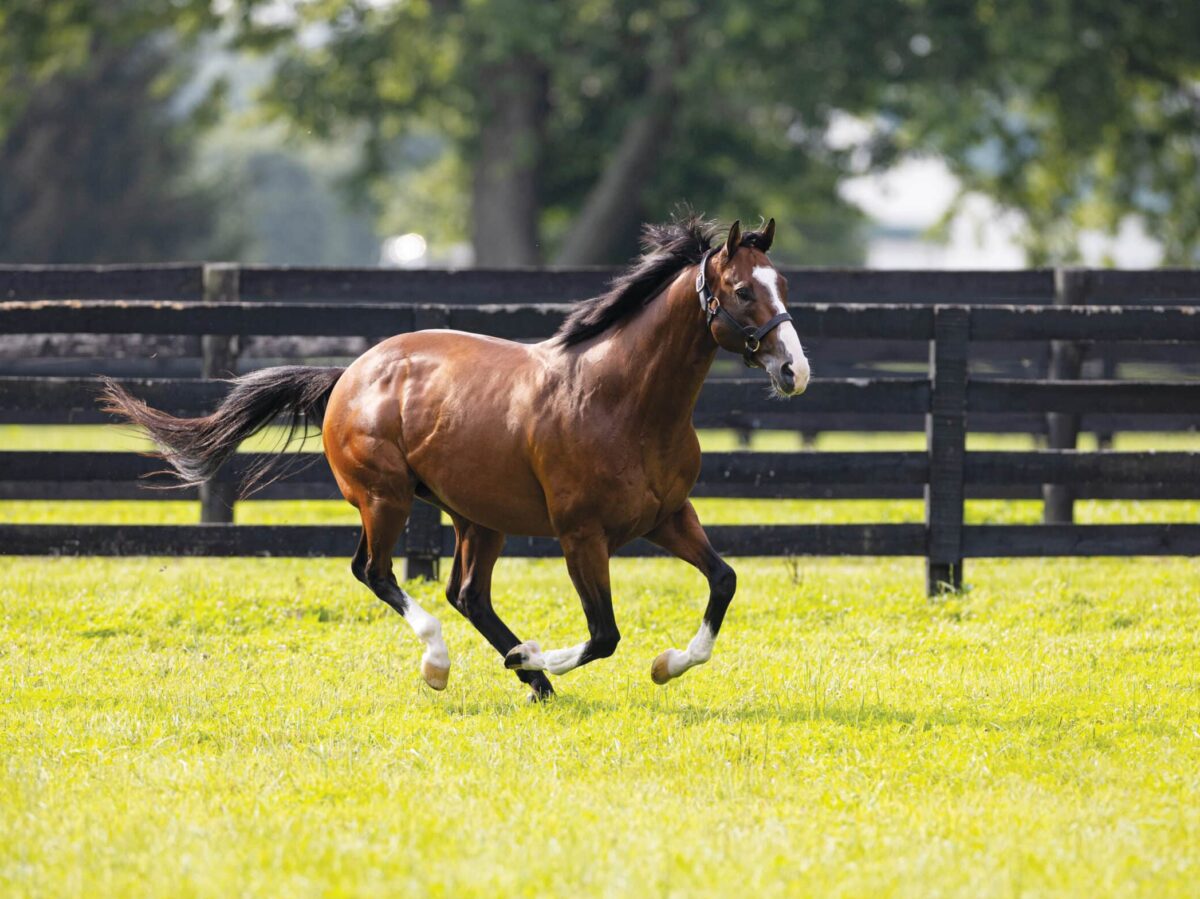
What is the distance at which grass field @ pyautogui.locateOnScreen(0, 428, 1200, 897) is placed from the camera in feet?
14.3

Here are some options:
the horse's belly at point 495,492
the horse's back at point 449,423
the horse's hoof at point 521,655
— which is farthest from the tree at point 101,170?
the horse's hoof at point 521,655

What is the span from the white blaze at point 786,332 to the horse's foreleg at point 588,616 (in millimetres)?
1100

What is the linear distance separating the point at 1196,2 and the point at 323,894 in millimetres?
23511

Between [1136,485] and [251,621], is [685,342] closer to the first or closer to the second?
[251,621]

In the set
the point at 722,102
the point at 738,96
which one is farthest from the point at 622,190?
the point at 722,102

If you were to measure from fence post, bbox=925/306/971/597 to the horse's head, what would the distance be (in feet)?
10.1

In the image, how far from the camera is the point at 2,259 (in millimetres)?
37469

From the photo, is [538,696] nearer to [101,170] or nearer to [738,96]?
[738,96]

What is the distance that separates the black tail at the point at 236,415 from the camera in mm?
7598

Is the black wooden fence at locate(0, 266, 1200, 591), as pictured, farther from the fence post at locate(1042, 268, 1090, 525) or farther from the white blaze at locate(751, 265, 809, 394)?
the white blaze at locate(751, 265, 809, 394)

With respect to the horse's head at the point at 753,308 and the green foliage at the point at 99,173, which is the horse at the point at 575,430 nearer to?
the horse's head at the point at 753,308

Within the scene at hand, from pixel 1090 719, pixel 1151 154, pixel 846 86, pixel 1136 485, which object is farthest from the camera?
pixel 1151 154

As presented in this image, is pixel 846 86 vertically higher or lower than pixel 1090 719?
higher

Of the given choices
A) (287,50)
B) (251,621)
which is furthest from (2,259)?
(251,621)
